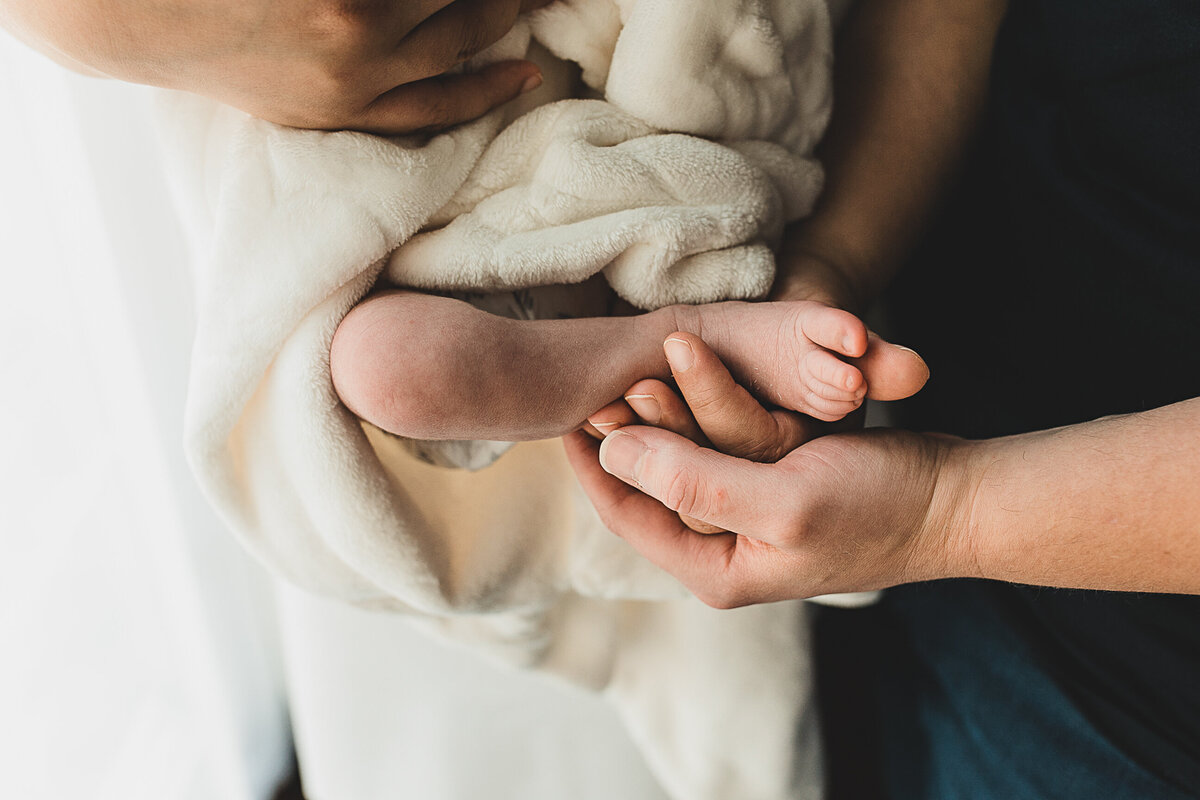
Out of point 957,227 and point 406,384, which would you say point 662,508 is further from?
point 957,227

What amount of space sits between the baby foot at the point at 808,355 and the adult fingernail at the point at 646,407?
0.05 meters

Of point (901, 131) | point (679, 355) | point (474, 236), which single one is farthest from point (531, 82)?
point (901, 131)

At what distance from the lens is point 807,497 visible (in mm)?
524

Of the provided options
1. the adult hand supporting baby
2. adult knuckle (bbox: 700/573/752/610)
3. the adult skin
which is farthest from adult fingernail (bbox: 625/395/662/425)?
the adult hand supporting baby

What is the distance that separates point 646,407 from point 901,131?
0.39 m

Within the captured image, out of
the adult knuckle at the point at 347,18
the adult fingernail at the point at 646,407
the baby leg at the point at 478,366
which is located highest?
the adult knuckle at the point at 347,18

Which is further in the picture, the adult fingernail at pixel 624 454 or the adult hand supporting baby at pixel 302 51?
the adult fingernail at pixel 624 454

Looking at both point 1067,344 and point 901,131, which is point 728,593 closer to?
point 1067,344

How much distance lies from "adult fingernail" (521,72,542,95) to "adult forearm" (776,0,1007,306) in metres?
0.26

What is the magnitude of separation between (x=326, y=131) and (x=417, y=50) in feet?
0.29

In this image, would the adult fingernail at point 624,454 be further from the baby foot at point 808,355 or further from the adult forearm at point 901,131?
the adult forearm at point 901,131

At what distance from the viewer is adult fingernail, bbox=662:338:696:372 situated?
1.79 ft

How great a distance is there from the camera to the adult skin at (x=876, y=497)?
498 mm

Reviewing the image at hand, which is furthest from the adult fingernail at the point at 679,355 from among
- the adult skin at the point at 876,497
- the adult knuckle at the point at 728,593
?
the adult knuckle at the point at 728,593
